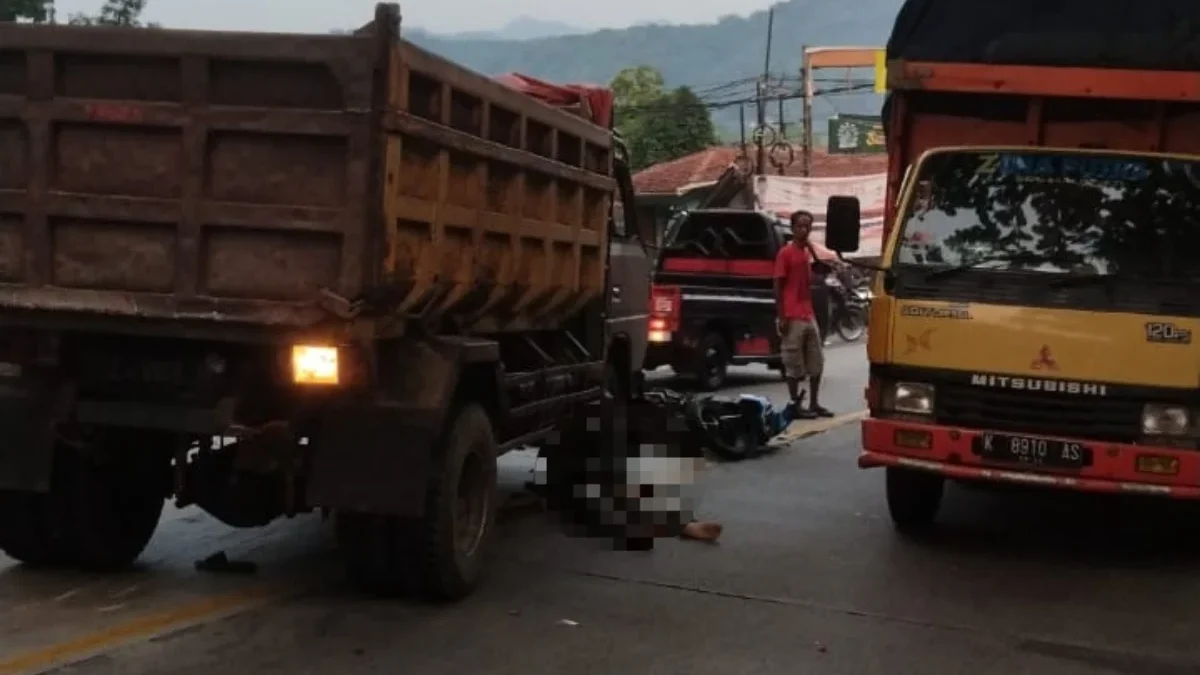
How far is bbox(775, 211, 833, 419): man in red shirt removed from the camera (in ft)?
41.1

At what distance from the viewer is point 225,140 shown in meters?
5.76

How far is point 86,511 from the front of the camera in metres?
6.55

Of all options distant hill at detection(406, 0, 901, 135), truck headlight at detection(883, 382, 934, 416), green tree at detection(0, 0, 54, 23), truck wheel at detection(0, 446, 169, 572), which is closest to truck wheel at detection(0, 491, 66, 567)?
truck wheel at detection(0, 446, 169, 572)

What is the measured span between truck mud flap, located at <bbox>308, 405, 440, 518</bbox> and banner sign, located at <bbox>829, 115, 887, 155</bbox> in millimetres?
42794

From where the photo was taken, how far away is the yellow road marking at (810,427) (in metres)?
11.9

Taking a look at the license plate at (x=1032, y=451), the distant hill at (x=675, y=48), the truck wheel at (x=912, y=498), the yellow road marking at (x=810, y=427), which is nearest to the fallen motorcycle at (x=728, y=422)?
the yellow road marking at (x=810, y=427)

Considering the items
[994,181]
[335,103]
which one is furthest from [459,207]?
[994,181]

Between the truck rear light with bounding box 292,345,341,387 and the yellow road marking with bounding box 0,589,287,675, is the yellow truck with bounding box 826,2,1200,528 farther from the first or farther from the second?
the yellow road marking with bounding box 0,589,287,675

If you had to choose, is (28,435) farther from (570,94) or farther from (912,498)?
(912,498)

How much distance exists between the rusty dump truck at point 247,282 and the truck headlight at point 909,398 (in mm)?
2261

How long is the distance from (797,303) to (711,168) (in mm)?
26092

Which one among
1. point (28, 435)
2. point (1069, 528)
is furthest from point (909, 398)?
point (28, 435)

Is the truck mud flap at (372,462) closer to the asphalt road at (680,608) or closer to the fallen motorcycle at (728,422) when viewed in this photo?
the asphalt road at (680,608)

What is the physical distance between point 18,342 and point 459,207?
73.8 inches
